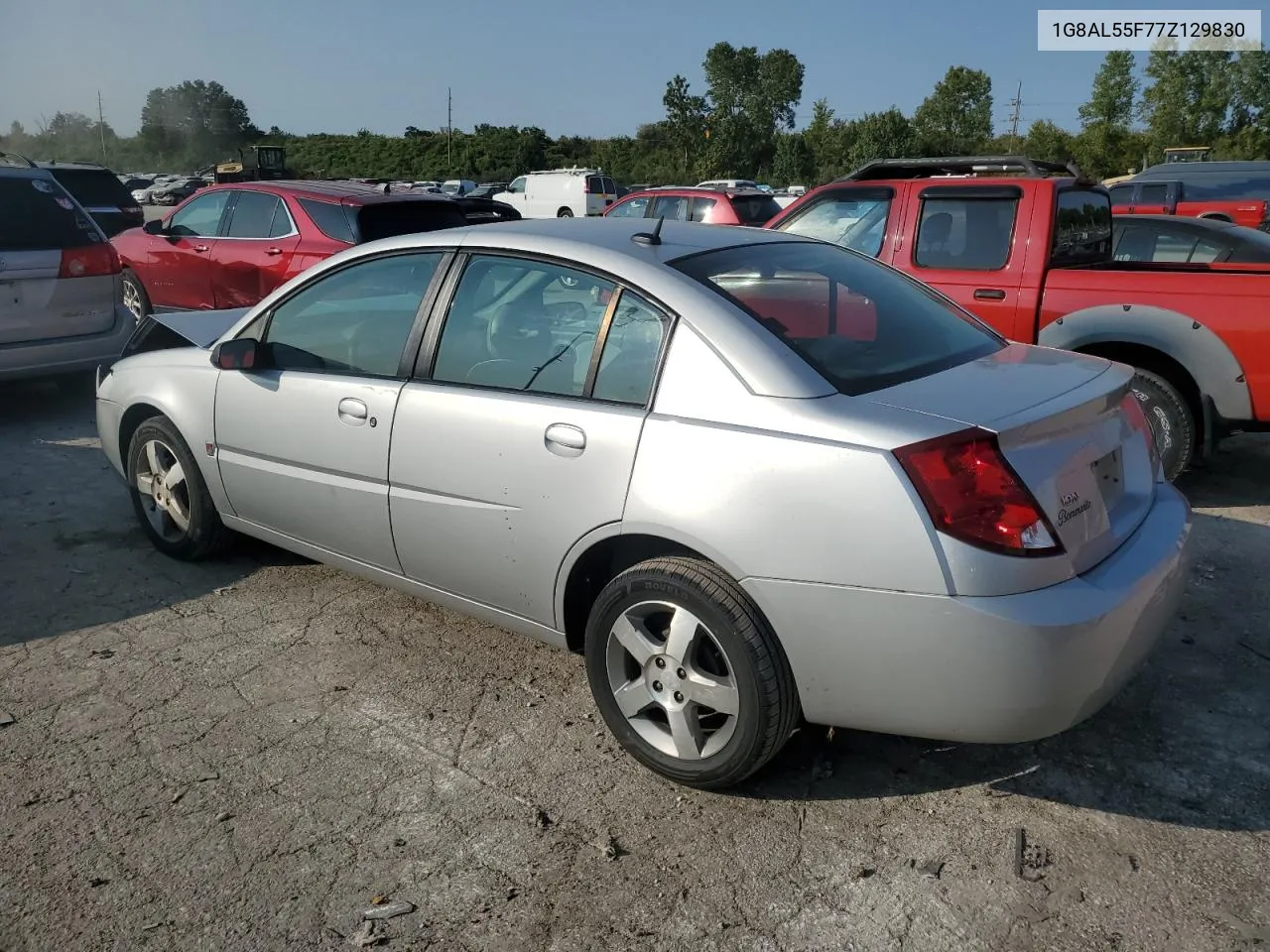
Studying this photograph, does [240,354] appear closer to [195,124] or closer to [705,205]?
[705,205]

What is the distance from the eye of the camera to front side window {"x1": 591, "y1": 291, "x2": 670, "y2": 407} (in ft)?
9.96

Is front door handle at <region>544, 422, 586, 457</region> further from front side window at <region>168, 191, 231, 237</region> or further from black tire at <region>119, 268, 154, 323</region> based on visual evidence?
black tire at <region>119, 268, 154, 323</region>

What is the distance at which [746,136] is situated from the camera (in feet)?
262

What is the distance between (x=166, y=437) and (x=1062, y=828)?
3.84 metres

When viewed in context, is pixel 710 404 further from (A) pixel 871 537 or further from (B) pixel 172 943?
(B) pixel 172 943

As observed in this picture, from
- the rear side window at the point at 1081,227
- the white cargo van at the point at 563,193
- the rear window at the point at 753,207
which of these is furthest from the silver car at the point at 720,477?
the white cargo van at the point at 563,193

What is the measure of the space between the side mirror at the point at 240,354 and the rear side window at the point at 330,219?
4532 millimetres

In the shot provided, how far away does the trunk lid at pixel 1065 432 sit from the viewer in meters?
2.63

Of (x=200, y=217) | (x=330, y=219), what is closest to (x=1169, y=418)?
(x=330, y=219)

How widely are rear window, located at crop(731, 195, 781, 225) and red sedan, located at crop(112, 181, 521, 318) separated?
6.60 metres

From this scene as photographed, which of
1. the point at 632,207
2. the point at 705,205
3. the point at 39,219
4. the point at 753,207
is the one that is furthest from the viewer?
the point at 632,207

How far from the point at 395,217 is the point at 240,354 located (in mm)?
4634

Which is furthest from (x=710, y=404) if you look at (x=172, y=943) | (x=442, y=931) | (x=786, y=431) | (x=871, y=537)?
(x=172, y=943)

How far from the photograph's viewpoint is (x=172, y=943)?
2430 mm
